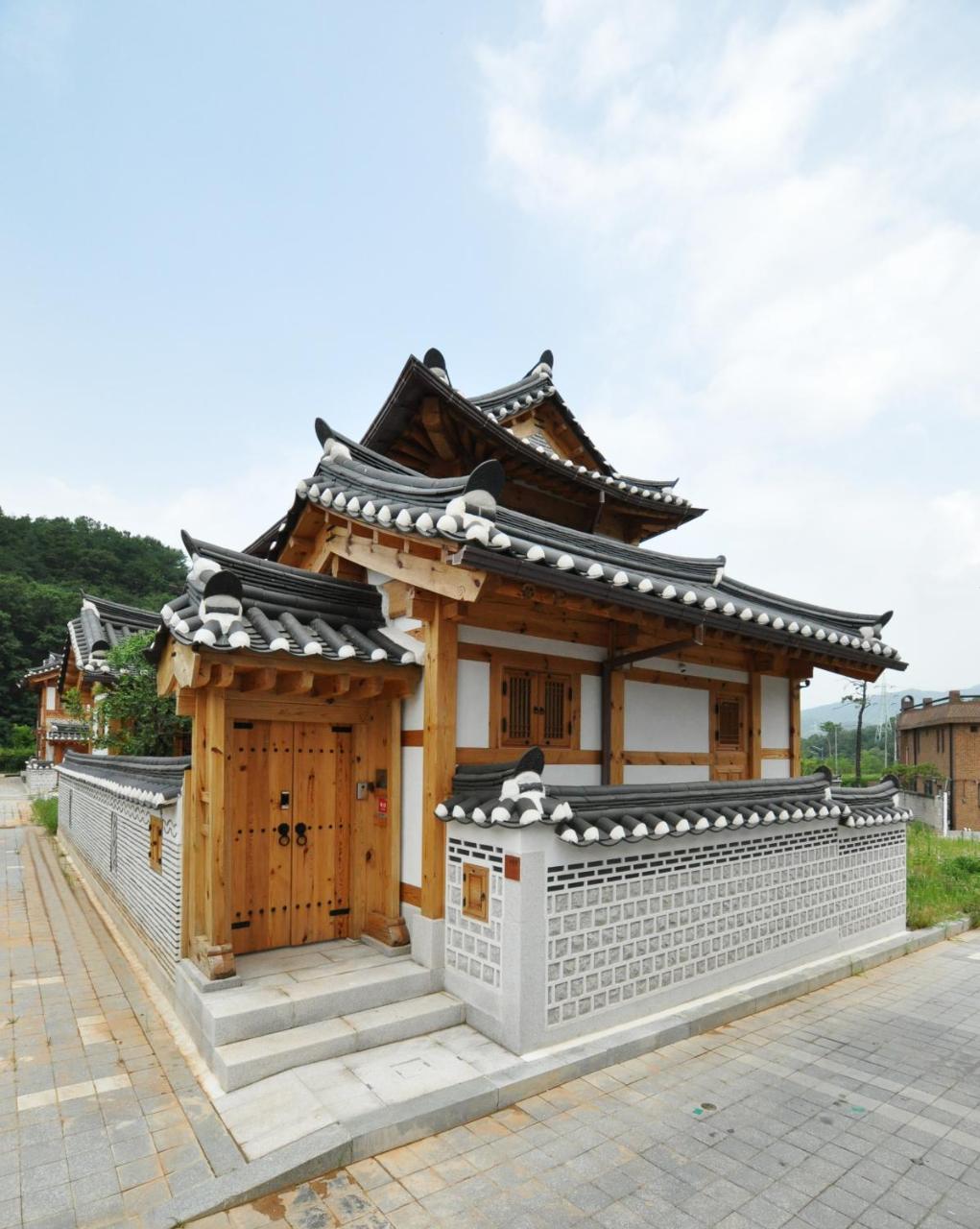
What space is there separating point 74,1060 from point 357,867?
247 centimetres

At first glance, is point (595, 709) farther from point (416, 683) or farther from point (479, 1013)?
point (479, 1013)

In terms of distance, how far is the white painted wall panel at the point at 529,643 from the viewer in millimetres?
6355

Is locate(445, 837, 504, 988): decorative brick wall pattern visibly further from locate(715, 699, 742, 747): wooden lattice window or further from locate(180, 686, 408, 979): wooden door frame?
locate(715, 699, 742, 747): wooden lattice window

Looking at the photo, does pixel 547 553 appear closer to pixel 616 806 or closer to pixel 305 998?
pixel 616 806

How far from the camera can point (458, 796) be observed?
570cm

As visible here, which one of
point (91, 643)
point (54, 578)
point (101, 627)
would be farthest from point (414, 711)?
point (54, 578)

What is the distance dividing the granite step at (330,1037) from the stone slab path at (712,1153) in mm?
1002

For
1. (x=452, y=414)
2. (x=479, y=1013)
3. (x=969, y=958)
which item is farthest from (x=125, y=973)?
(x=969, y=958)

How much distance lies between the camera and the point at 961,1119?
4543 mm

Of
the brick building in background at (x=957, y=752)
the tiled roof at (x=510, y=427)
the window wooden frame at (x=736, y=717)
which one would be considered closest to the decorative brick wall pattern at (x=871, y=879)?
the window wooden frame at (x=736, y=717)

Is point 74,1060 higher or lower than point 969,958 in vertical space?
higher

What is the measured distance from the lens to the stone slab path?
3529mm

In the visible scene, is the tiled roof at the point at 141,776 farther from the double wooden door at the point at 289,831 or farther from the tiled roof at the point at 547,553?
the tiled roof at the point at 547,553

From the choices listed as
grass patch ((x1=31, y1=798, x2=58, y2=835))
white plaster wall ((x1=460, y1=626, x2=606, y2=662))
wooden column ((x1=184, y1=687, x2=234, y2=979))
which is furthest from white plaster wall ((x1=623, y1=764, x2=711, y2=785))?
grass patch ((x1=31, y1=798, x2=58, y2=835))
